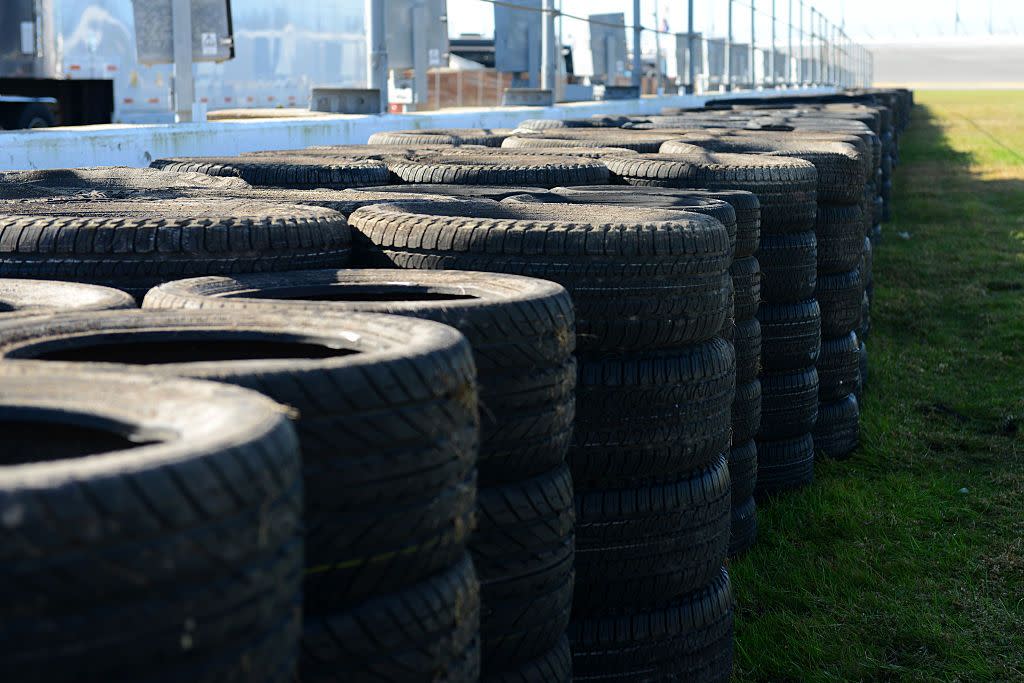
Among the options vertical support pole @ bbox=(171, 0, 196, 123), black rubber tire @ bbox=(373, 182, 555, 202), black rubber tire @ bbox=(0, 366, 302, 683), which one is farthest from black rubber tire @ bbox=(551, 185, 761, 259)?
vertical support pole @ bbox=(171, 0, 196, 123)

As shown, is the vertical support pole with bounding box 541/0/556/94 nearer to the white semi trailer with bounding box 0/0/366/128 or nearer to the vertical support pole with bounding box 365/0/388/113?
the white semi trailer with bounding box 0/0/366/128

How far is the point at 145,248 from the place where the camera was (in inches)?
152

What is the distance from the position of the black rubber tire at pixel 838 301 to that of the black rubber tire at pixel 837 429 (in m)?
0.34

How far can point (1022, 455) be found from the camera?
657 cm

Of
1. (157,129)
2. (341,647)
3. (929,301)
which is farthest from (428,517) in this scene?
(929,301)

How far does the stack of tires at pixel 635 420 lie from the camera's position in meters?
3.70

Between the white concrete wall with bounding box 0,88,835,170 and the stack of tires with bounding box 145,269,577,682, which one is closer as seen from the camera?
the stack of tires with bounding box 145,269,577,682

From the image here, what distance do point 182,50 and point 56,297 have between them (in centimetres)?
741

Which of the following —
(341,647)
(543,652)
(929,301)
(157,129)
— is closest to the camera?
(341,647)

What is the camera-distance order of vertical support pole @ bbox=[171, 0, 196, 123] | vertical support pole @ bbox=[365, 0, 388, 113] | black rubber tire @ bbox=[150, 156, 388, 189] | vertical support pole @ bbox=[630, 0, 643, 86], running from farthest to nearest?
vertical support pole @ bbox=[630, 0, 643, 86] → vertical support pole @ bbox=[365, 0, 388, 113] → vertical support pole @ bbox=[171, 0, 196, 123] → black rubber tire @ bbox=[150, 156, 388, 189]

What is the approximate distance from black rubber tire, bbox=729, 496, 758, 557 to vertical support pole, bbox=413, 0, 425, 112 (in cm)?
1107

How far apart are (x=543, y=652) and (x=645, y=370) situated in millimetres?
934

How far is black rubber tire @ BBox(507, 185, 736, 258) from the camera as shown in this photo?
4.68 meters

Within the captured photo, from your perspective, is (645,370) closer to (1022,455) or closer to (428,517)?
(428,517)
